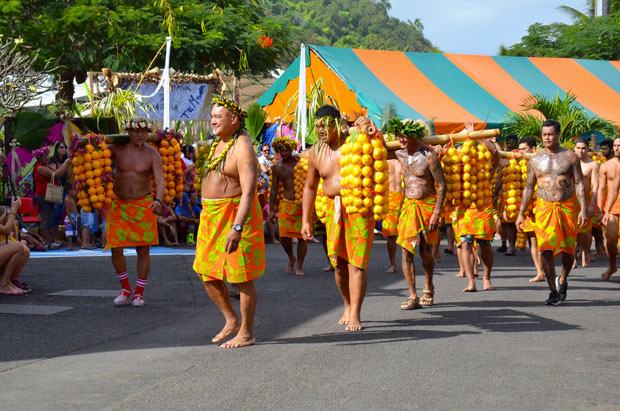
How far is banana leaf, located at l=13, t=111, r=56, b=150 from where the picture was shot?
626 inches

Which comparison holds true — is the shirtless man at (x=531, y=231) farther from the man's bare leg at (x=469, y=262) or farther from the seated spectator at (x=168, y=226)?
the seated spectator at (x=168, y=226)

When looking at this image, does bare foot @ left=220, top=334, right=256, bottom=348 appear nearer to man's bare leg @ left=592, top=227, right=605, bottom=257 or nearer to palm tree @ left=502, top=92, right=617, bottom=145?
man's bare leg @ left=592, top=227, right=605, bottom=257

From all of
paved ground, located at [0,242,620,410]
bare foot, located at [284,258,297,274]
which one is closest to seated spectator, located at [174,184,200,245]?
bare foot, located at [284,258,297,274]

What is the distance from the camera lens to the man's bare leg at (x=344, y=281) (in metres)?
8.03

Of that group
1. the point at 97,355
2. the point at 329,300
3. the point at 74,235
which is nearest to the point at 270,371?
the point at 97,355

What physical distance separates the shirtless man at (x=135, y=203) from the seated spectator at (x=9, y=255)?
1.54 m

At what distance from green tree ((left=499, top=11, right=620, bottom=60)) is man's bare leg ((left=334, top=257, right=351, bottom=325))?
2793cm

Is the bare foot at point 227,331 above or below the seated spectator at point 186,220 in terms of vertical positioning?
below

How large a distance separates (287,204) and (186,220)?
4.70 metres

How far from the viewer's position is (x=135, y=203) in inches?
362

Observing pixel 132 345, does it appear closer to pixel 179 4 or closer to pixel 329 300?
pixel 329 300

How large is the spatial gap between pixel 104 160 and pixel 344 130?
2690 millimetres

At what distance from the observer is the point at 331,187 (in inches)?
313

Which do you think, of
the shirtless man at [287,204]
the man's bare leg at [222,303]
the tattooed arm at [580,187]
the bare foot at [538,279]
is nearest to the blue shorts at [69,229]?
the shirtless man at [287,204]
